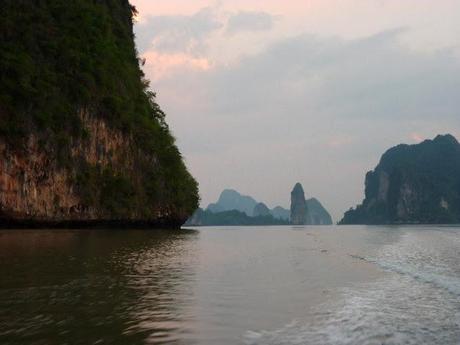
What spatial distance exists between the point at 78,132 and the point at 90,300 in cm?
4040

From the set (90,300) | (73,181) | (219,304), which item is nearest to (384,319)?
(219,304)

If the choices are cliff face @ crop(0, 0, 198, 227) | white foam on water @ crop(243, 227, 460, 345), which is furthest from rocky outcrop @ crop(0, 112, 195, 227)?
white foam on water @ crop(243, 227, 460, 345)

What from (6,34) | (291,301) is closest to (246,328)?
(291,301)

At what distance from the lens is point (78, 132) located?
47562 millimetres

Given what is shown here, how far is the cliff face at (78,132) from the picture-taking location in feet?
135

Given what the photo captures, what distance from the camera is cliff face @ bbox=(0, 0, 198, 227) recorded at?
1614 inches

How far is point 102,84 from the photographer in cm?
5288

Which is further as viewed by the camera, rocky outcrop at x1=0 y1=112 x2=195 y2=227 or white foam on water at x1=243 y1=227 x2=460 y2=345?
rocky outcrop at x1=0 y1=112 x2=195 y2=227

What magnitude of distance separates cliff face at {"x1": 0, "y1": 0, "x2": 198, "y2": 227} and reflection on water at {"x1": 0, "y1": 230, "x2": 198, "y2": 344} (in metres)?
26.8

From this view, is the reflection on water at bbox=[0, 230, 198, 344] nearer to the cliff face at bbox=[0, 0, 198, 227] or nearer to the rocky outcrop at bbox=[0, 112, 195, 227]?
the rocky outcrop at bbox=[0, 112, 195, 227]

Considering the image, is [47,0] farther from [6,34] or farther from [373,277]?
[373,277]

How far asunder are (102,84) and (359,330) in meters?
49.6

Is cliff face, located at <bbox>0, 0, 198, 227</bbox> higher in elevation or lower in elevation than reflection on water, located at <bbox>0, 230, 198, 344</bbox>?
higher

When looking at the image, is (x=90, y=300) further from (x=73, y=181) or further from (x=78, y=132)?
(x=78, y=132)
